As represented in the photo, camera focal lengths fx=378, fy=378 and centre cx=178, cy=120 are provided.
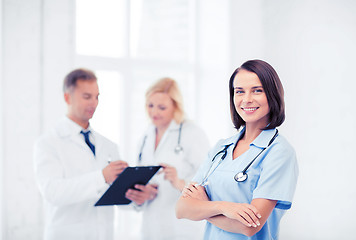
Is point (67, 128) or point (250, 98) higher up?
point (250, 98)

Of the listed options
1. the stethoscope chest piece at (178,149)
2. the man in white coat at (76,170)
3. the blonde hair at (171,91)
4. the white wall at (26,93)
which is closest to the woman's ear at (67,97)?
the man in white coat at (76,170)

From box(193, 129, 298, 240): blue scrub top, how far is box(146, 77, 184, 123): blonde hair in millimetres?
1027

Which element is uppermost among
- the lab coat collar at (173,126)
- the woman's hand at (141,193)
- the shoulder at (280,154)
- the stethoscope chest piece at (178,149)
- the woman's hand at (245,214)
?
the lab coat collar at (173,126)

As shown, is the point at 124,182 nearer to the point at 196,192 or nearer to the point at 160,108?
the point at 160,108

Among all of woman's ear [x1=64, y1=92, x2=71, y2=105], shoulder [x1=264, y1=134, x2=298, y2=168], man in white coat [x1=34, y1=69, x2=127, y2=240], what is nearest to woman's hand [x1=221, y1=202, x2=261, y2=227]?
shoulder [x1=264, y1=134, x2=298, y2=168]

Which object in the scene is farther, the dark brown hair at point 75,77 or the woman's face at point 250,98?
the dark brown hair at point 75,77

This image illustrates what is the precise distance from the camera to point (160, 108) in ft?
8.41

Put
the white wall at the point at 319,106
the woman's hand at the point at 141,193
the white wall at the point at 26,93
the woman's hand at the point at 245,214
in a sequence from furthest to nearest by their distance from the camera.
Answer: the white wall at the point at 319,106
the white wall at the point at 26,93
the woman's hand at the point at 141,193
the woman's hand at the point at 245,214

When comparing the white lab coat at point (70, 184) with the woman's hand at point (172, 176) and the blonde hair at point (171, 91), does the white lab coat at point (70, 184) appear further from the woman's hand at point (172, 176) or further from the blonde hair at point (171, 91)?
the blonde hair at point (171, 91)

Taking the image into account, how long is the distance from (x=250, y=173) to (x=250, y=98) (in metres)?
0.29

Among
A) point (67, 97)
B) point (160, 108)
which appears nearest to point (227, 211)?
point (160, 108)

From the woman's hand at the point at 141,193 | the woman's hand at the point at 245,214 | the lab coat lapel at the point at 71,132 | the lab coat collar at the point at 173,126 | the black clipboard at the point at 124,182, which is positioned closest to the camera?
the woman's hand at the point at 245,214

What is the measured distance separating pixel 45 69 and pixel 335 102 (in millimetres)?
2132

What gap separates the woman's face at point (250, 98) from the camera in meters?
1.46
